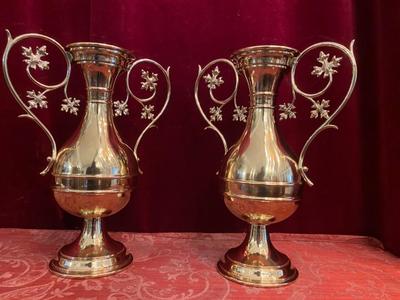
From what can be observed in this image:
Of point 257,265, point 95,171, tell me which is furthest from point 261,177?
point 95,171

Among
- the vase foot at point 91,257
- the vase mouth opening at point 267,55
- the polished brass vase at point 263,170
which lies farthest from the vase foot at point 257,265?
the vase mouth opening at point 267,55

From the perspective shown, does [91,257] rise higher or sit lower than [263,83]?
lower

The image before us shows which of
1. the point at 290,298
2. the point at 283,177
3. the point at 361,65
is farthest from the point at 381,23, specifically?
the point at 290,298

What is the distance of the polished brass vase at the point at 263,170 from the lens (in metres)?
0.68

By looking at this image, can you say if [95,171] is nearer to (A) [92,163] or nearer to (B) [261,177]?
(A) [92,163]

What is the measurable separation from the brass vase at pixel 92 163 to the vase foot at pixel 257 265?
22 cm

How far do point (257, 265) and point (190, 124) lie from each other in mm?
415

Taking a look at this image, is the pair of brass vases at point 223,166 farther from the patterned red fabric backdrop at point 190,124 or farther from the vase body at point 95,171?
the patterned red fabric backdrop at point 190,124

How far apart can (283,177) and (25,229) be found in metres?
0.72

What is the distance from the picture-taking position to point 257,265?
2.32 feet

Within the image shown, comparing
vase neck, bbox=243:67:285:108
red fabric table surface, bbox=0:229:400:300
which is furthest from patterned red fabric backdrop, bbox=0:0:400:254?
vase neck, bbox=243:67:285:108

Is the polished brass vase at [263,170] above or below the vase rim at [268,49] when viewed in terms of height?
below

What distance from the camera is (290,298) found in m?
0.62

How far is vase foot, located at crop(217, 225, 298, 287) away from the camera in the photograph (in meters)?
0.68
